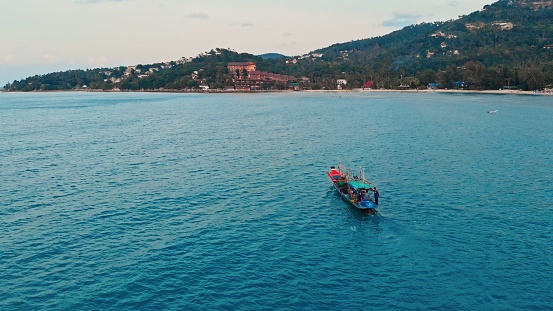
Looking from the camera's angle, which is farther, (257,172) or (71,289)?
(257,172)

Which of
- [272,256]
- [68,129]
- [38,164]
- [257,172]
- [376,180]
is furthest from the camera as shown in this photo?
[68,129]

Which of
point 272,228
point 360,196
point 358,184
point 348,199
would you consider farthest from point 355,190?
point 272,228

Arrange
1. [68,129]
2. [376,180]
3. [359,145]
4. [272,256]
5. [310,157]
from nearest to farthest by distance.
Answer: [272,256] < [376,180] < [310,157] < [359,145] < [68,129]

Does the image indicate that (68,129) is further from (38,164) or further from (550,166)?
(550,166)

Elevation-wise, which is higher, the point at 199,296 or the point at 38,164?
the point at 38,164

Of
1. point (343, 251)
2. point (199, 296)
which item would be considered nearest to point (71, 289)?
point (199, 296)

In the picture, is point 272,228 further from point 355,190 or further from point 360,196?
point 355,190

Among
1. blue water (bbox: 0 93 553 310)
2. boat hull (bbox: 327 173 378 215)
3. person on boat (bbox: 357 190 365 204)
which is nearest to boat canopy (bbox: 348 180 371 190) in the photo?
boat hull (bbox: 327 173 378 215)
